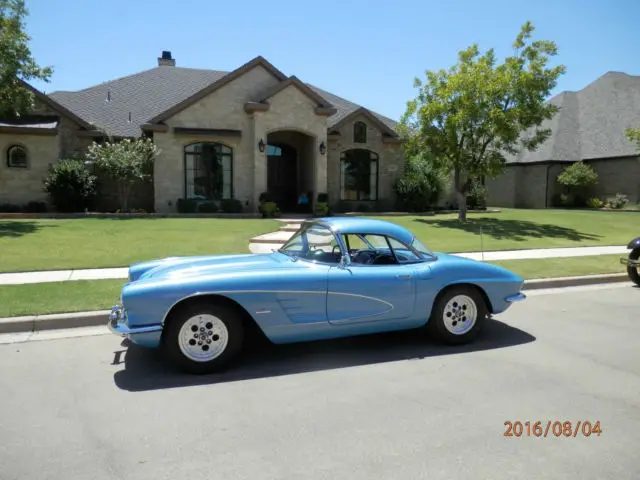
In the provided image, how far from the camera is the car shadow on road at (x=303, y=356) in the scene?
4.44 meters

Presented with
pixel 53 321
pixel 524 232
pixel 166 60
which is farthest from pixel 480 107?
pixel 166 60

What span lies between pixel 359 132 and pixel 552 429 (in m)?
21.7

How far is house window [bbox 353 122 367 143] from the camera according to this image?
24.0 m

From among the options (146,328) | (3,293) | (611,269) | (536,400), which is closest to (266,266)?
(146,328)

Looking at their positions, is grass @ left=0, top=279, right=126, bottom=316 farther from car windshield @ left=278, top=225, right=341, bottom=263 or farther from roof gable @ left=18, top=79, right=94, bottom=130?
roof gable @ left=18, top=79, right=94, bottom=130

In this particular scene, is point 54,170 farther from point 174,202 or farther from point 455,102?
point 455,102

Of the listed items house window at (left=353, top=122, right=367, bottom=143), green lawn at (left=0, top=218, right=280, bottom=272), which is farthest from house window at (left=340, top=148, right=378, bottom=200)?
green lawn at (left=0, top=218, right=280, bottom=272)

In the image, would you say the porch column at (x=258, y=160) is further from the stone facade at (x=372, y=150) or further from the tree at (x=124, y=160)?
the tree at (x=124, y=160)

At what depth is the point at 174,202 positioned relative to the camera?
21250 mm

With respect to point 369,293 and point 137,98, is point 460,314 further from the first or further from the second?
point 137,98

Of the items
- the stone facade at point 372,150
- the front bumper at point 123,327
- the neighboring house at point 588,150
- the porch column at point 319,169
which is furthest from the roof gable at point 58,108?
the neighboring house at point 588,150

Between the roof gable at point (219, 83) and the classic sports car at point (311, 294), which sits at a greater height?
the roof gable at point (219, 83)

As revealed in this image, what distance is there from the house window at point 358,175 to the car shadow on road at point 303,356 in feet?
61.3

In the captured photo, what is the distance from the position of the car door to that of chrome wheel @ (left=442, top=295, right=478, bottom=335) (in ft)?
1.58
